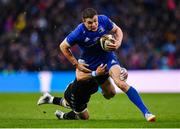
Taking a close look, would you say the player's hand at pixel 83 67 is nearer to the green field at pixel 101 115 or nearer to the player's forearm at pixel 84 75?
the player's forearm at pixel 84 75

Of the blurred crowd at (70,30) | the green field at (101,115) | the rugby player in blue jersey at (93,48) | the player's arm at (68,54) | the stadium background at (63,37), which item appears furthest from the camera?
the blurred crowd at (70,30)

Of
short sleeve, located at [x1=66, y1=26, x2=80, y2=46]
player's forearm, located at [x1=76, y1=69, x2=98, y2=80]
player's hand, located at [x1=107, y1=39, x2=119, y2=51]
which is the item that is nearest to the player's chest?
short sleeve, located at [x1=66, y1=26, x2=80, y2=46]

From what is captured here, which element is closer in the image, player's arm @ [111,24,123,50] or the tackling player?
player's arm @ [111,24,123,50]

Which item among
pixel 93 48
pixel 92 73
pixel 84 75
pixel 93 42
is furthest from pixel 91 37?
pixel 84 75

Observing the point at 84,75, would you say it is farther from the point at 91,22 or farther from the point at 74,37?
the point at 91,22

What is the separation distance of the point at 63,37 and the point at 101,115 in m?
12.9

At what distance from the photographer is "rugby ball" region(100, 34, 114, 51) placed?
42.4ft

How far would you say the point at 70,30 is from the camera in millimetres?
27938

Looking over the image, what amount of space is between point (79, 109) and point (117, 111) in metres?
2.75

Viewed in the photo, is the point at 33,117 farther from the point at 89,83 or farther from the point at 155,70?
the point at 155,70

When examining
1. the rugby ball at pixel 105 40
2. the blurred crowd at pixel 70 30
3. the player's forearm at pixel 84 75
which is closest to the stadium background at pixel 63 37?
the blurred crowd at pixel 70 30

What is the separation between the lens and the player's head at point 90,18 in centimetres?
1284

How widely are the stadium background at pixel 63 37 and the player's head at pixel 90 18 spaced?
1251cm

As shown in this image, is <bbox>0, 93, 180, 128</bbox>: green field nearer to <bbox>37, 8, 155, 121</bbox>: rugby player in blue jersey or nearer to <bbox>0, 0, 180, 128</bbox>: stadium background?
<bbox>37, 8, 155, 121</bbox>: rugby player in blue jersey
